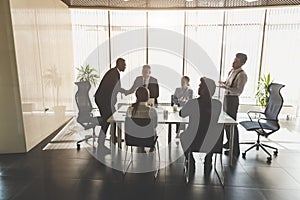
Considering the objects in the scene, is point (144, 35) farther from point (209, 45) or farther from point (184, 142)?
point (184, 142)

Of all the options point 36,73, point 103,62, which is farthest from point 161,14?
point 36,73

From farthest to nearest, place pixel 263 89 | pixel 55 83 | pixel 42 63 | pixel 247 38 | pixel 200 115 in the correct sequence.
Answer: pixel 247 38 < pixel 263 89 < pixel 55 83 < pixel 42 63 < pixel 200 115

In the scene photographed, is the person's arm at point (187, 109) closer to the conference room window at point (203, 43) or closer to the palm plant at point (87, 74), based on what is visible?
the conference room window at point (203, 43)

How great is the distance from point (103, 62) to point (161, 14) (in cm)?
224

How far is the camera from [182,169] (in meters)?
3.28

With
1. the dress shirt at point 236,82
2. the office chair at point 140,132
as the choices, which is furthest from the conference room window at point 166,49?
the office chair at point 140,132

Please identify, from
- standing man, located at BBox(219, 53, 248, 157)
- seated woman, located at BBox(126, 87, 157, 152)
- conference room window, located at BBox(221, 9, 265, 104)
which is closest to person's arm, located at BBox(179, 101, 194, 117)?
seated woman, located at BBox(126, 87, 157, 152)

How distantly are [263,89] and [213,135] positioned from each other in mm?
4004

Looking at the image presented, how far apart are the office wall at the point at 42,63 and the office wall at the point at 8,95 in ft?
0.25

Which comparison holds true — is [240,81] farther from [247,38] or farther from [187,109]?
[247,38]

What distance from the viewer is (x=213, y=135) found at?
2.80 m

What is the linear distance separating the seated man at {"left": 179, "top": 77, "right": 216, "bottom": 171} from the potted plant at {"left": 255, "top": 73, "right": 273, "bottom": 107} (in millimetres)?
3656

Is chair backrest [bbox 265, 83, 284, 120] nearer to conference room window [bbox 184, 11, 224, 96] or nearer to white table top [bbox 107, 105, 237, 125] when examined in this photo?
white table top [bbox 107, 105, 237, 125]

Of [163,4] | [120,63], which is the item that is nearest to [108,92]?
[120,63]
